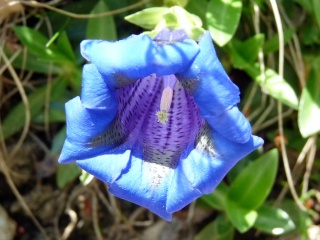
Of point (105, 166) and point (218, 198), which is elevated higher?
point (105, 166)

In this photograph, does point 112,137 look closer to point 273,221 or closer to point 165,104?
point 165,104

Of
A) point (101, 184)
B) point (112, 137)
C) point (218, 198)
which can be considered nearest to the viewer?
point (112, 137)

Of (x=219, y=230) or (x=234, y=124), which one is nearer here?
(x=234, y=124)

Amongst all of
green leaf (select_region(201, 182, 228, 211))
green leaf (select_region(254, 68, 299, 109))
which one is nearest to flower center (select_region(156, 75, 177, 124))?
green leaf (select_region(254, 68, 299, 109))

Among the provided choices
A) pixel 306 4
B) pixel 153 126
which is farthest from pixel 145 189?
pixel 306 4

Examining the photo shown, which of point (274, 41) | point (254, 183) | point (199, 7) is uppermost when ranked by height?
point (199, 7)

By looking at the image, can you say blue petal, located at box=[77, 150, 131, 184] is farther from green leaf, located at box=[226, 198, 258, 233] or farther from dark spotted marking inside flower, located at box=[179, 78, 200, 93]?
green leaf, located at box=[226, 198, 258, 233]

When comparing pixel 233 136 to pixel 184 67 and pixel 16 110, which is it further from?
pixel 16 110
